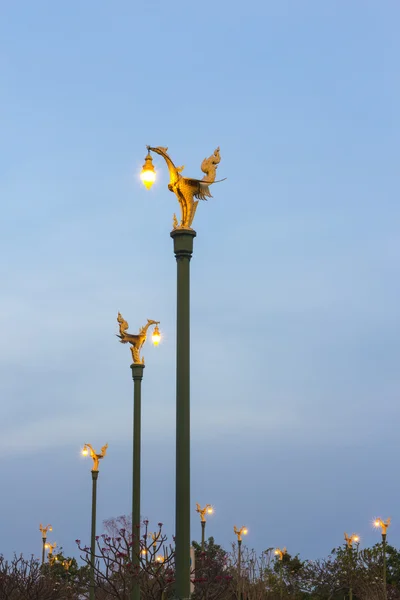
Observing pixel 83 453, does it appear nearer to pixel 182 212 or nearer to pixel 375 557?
pixel 182 212

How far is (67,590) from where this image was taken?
44.7 meters

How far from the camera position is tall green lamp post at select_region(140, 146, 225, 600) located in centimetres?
1098

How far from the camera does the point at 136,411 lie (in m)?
21.2

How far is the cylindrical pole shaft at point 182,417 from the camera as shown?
431 inches

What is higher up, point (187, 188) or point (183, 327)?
point (187, 188)

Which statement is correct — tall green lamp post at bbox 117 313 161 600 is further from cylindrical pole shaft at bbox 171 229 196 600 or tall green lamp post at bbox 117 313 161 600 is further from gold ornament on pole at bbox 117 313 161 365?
cylindrical pole shaft at bbox 171 229 196 600

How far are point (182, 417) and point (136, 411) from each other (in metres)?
9.84

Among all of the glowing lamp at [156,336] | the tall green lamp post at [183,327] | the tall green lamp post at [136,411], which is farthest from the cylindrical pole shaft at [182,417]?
the glowing lamp at [156,336]

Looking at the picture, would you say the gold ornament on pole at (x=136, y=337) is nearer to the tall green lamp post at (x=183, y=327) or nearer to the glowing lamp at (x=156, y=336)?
the glowing lamp at (x=156, y=336)

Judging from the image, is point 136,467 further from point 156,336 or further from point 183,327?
point 183,327

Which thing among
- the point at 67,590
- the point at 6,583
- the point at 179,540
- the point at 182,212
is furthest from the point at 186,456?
the point at 67,590

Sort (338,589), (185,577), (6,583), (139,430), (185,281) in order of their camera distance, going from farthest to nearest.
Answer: (338,589) < (6,583) < (139,430) < (185,281) < (185,577)

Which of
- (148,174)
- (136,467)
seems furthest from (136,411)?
(148,174)

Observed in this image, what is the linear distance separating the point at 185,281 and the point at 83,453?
23.6 meters
